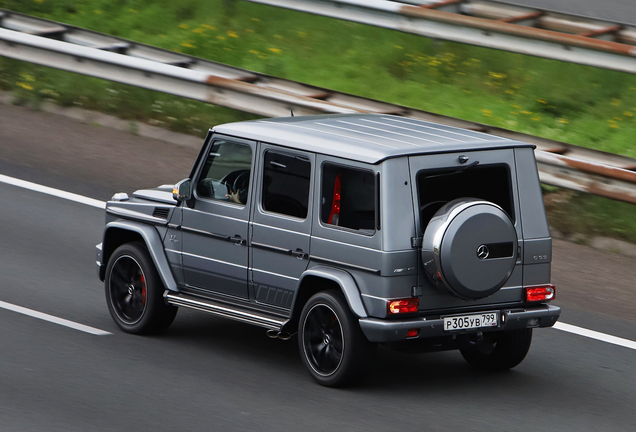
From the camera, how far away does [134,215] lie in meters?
9.19

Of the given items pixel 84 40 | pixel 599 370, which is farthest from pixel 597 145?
pixel 84 40

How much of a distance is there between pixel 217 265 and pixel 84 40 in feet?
31.5

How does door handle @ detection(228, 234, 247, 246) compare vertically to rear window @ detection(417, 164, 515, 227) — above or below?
below

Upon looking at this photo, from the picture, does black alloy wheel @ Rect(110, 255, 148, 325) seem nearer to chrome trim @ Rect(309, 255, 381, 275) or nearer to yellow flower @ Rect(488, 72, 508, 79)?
chrome trim @ Rect(309, 255, 381, 275)

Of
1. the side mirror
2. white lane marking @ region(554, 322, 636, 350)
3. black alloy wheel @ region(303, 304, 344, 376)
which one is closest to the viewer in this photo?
black alloy wheel @ region(303, 304, 344, 376)

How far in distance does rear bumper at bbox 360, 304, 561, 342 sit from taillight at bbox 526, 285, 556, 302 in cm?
9

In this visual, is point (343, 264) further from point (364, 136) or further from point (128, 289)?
point (128, 289)

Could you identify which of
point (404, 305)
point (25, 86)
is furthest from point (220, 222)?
point (25, 86)

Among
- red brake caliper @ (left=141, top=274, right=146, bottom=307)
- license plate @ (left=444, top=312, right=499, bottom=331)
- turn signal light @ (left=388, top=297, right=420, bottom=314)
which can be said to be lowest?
red brake caliper @ (left=141, top=274, right=146, bottom=307)

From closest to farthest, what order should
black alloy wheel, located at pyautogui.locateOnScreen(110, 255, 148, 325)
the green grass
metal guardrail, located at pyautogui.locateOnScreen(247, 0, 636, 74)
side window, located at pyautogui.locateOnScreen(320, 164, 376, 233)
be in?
side window, located at pyautogui.locateOnScreen(320, 164, 376, 233), black alloy wheel, located at pyautogui.locateOnScreen(110, 255, 148, 325), metal guardrail, located at pyautogui.locateOnScreen(247, 0, 636, 74), the green grass

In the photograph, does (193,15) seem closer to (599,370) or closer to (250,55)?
(250,55)

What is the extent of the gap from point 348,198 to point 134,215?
2235mm

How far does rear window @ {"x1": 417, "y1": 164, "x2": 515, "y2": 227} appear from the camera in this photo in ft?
25.1

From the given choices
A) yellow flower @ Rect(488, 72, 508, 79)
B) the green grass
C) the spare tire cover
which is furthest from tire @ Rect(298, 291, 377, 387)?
yellow flower @ Rect(488, 72, 508, 79)
